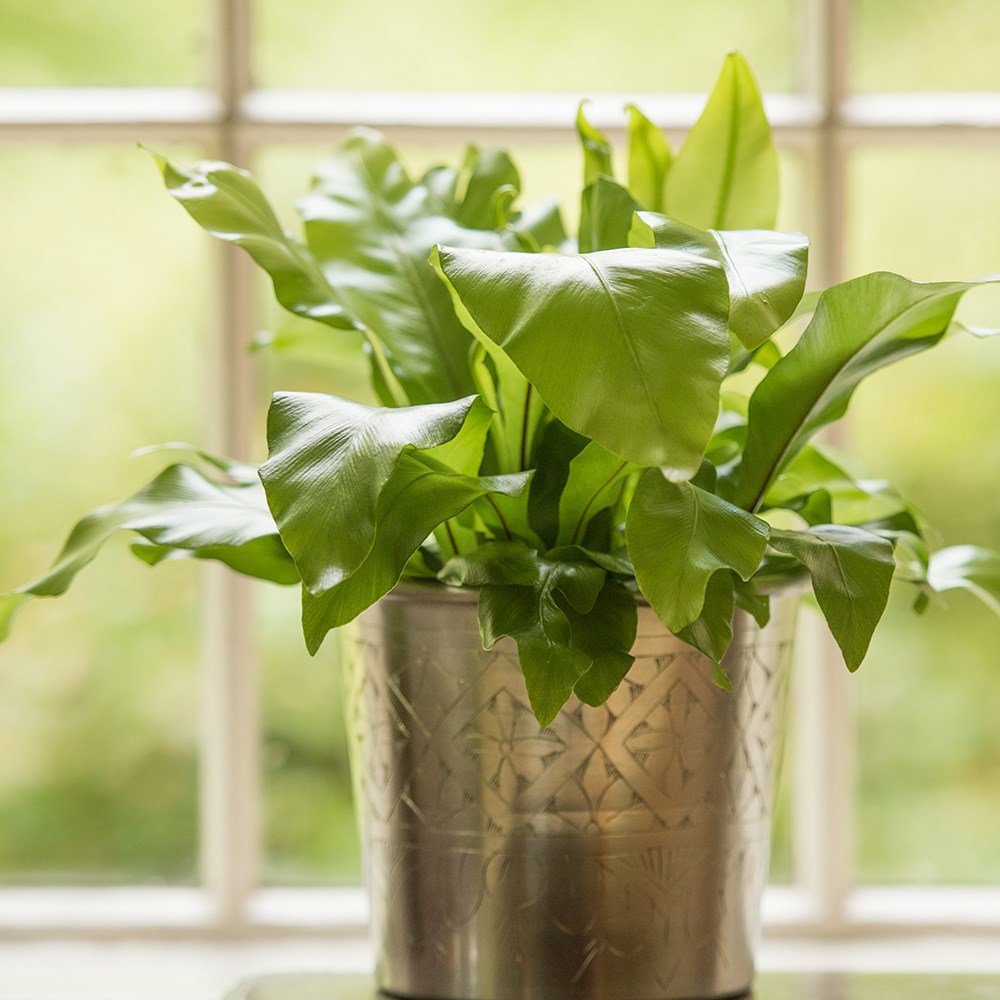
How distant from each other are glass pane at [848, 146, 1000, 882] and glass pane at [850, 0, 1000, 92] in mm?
66

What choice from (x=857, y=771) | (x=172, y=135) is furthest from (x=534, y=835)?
(x=172, y=135)

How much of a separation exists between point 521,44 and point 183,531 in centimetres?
64

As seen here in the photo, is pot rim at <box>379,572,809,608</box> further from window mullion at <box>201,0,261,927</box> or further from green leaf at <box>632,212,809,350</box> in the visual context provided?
window mullion at <box>201,0,261,927</box>

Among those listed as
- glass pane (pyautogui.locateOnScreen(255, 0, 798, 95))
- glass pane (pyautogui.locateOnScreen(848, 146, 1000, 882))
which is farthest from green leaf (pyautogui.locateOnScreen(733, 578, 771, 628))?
glass pane (pyautogui.locateOnScreen(255, 0, 798, 95))

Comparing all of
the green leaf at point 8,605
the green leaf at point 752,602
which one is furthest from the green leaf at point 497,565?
the green leaf at point 8,605

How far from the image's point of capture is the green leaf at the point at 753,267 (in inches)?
22.0

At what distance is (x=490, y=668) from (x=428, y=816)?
0.11 m

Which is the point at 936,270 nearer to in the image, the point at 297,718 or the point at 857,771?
the point at 857,771

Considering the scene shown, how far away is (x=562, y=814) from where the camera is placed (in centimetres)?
72

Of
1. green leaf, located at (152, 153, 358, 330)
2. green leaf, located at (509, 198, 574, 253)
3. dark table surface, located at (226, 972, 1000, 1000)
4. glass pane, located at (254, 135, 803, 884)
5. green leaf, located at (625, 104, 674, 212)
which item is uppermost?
green leaf, located at (625, 104, 674, 212)

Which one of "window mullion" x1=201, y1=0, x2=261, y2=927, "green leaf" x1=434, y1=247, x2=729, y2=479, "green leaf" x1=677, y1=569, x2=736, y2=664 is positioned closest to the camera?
"green leaf" x1=434, y1=247, x2=729, y2=479

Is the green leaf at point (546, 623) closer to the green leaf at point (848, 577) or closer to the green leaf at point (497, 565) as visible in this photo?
the green leaf at point (497, 565)

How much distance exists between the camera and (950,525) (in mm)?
1137

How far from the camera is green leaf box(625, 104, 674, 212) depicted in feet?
2.67
